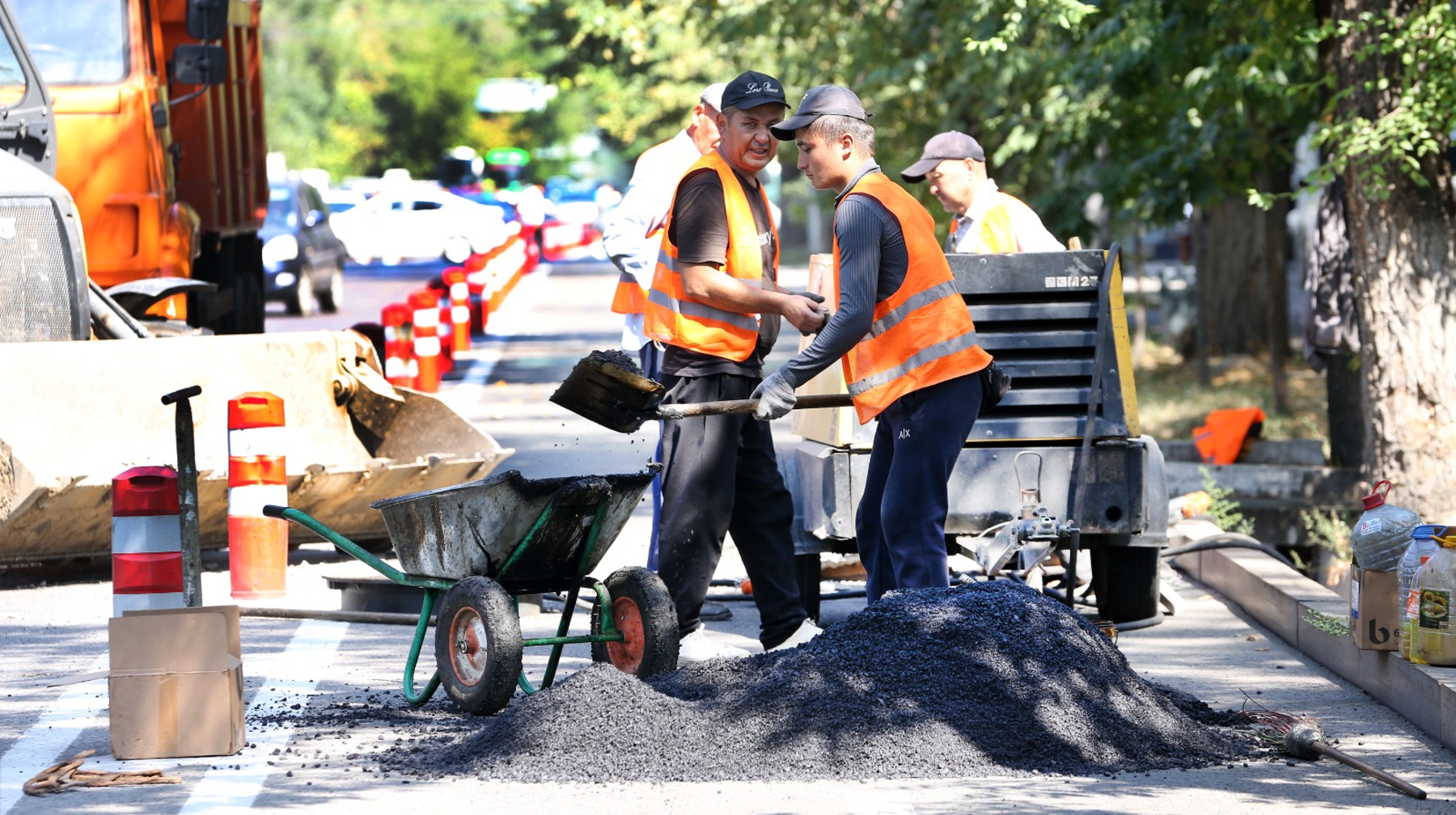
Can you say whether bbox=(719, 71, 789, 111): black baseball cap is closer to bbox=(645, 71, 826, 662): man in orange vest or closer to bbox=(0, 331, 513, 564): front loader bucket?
bbox=(645, 71, 826, 662): man in orange vest

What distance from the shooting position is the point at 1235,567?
8.98 meters

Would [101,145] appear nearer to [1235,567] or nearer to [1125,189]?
[1235,567]

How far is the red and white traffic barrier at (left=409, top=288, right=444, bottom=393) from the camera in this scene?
51.2 feet

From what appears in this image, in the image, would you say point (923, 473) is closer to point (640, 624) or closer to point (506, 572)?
point (640, 624)

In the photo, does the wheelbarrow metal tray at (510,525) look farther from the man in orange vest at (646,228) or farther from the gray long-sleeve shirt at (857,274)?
the man in orange vest at (646,228)

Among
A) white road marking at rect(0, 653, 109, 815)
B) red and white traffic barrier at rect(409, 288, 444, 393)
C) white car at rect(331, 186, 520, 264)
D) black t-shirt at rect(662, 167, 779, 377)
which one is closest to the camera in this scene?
white road marking at rect(0, 653, 109, 815)

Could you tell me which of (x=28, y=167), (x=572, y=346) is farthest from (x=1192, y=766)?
(x=572, y=346)

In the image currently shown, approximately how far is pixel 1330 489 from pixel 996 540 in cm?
622

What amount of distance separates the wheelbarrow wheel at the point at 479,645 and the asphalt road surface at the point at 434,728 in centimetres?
12

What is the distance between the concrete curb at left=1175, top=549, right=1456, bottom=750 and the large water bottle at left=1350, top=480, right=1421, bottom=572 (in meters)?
0.31

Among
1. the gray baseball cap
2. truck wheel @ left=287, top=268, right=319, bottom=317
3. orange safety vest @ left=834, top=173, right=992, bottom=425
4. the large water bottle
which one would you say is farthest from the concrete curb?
truck wheel @ left=287, top=268, right=319, bottom=317

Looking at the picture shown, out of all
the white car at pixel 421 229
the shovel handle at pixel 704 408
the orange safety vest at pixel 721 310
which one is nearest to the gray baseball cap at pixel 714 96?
the orange safety vest at pixel 721 310

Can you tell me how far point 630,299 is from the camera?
820 cm

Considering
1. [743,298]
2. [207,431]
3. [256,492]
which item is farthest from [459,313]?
[743,298]
